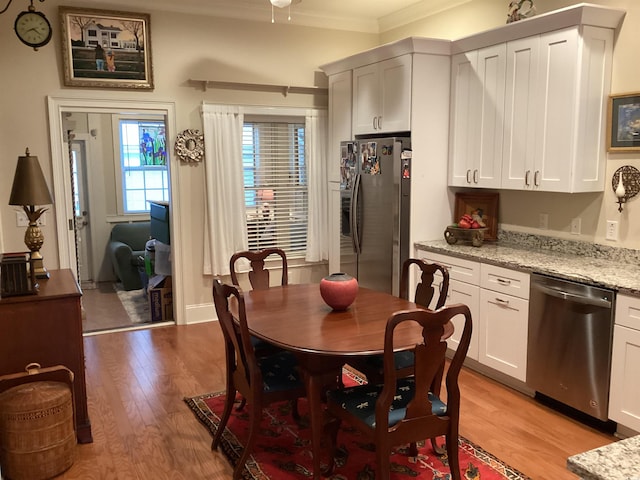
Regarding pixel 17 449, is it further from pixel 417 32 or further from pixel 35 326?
pixel 417 32

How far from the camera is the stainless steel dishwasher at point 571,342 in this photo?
9.81ft

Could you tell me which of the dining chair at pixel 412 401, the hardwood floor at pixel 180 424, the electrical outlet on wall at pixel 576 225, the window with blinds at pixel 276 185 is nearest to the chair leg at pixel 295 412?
the hardwood floor at pixel 180 424

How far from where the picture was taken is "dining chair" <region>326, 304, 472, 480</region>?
7.00ft

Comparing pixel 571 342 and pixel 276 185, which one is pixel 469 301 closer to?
pixel 571 342

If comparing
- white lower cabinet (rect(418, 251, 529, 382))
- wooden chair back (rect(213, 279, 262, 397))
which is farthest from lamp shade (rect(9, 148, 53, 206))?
white lower cabinet (rect(418, 251, 529, 382))

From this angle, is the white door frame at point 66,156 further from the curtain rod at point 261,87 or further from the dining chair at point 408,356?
the dining chair at point 408,356

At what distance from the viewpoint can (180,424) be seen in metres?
3.24

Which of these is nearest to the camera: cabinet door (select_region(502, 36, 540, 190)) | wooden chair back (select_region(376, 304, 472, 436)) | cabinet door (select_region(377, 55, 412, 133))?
wooden chair back (select_region(376, 304, 472, 436))

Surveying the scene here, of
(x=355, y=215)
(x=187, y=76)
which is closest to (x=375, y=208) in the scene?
(x=355, y=215)

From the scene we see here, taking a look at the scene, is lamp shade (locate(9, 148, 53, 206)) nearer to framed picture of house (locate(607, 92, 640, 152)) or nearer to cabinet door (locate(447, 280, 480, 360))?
cabinet door (locate(447, 280, 480, 360))

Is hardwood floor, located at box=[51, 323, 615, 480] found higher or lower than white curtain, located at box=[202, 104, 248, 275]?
lower

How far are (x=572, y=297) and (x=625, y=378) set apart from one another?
0.50m

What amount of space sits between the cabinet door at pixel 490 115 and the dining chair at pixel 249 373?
2.16 metres

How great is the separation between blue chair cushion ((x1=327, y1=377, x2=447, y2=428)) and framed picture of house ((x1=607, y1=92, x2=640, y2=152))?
2.04m
